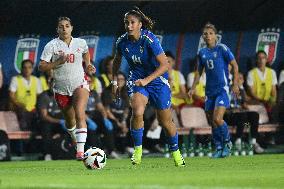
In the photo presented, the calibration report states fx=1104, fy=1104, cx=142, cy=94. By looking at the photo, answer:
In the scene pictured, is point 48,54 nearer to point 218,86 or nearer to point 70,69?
point 70,69

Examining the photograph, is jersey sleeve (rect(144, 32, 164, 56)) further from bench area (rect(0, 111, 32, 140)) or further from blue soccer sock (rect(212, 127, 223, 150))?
bench area (rect(0, 111, 32, 140))

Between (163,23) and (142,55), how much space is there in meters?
9.22

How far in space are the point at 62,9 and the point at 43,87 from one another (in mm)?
2046

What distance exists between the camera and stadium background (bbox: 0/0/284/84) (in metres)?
23.4

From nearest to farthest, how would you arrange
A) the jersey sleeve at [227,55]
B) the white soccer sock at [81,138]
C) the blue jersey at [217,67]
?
the white soccer sock at [81,138] < the jersey sleeve at [227,55] < the blue jersey at [217,67]

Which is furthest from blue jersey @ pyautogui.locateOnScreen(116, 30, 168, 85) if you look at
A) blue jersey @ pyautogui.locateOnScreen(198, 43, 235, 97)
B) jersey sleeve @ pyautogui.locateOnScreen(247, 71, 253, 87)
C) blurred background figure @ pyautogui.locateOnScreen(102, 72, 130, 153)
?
jersey sleeve @ pyautogui.locateOnScreen(247, 71, 253, 87)

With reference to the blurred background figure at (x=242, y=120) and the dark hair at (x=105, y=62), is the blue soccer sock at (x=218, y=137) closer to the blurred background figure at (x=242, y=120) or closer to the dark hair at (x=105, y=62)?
the blurred background figure at (x=242, y=120)

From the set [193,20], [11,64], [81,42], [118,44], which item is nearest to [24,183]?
[118,44]

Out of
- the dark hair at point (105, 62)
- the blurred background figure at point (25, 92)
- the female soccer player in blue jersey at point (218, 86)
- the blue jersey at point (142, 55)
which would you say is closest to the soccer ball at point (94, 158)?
the blue jersey at point (142, 55)

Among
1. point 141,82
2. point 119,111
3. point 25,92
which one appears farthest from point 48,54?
point 119,111

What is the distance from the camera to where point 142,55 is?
51.9 ft

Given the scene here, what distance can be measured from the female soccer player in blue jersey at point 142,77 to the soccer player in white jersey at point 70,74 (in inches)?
50.8

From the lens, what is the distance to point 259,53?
23.7 m

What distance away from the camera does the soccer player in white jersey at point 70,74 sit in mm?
17000
